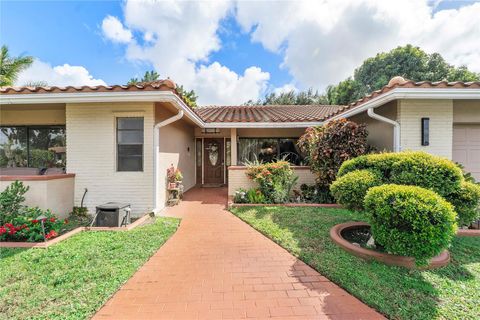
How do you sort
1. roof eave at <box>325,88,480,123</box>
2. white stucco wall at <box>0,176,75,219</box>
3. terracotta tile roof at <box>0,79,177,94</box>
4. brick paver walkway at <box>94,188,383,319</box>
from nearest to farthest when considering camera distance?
brick paver walkway at <box>94,188,383,319</box> < roof eave at <box>325,88,480,123</box> < white stucco wall at <box>0,176,75,219</box> < terracotta tile roof at <box>0,79,177,94</box>

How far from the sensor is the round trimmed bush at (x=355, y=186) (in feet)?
12.8

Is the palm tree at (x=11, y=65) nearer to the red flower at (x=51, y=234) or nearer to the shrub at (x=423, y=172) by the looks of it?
the red flower at (x=51, y=234)

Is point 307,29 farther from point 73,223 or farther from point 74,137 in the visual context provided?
point 73,223

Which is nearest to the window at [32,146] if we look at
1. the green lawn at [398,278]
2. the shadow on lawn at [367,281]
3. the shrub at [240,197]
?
the shrub at [240,197]

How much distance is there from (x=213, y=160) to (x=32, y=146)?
289 inches

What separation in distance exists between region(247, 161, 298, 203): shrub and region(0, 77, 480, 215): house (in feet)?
9.57

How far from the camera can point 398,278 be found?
3.07 meters

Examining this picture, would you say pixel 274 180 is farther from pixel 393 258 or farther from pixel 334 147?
pixel 393 258

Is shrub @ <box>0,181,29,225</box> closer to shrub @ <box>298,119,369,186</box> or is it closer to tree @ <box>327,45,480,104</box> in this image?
shrub @ <box>298,119,369,186</box>

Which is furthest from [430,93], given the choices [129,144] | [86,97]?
[86,97]

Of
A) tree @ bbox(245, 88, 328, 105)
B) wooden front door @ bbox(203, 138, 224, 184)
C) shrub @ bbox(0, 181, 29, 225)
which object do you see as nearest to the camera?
shrub @ bbox(0, 181, 29, 225)

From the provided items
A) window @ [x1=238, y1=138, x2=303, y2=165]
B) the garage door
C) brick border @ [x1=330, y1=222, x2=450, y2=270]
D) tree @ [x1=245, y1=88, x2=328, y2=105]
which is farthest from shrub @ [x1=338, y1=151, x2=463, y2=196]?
tree @ [x1=245, y1=88, x2=328, y2=105]

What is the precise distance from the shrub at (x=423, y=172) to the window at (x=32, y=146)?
9562 millimetres

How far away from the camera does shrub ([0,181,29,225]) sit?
4.93m
